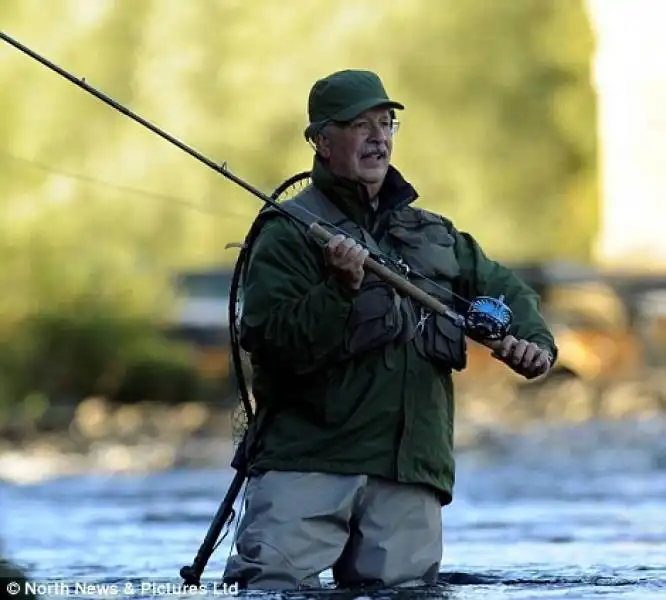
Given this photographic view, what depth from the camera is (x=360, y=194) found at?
22.1 ft

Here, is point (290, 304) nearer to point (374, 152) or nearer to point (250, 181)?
point (374, 152)

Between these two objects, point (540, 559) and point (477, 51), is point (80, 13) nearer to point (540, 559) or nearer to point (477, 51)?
point (477, 51)

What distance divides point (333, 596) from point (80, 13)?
32706mm

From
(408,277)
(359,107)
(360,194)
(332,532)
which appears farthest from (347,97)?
(332,532)

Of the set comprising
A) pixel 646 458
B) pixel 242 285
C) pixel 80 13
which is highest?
pixel 80 13

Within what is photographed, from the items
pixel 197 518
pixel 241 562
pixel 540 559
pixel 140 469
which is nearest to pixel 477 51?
pixel 140 469

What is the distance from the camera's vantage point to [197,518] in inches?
494

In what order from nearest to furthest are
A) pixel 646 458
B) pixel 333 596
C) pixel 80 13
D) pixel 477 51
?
1. pixel 333 596
2. pixel 646 458
3. pixel 80 13
4. pixel 477 51

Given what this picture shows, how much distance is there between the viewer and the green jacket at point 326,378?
6465 mm

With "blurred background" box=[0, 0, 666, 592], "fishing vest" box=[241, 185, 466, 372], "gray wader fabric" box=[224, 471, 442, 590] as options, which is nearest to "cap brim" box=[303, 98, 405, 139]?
"fishing vest" box=[241, 185, 466, 372]

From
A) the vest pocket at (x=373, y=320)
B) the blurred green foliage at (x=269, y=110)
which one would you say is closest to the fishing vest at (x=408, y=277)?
the vest pocket at (x=373, y=320)

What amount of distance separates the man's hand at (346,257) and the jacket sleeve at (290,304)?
0.06 meters

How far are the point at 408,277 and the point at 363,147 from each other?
375mm

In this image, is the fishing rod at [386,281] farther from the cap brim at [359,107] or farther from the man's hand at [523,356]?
the cap brim at [359,107]
